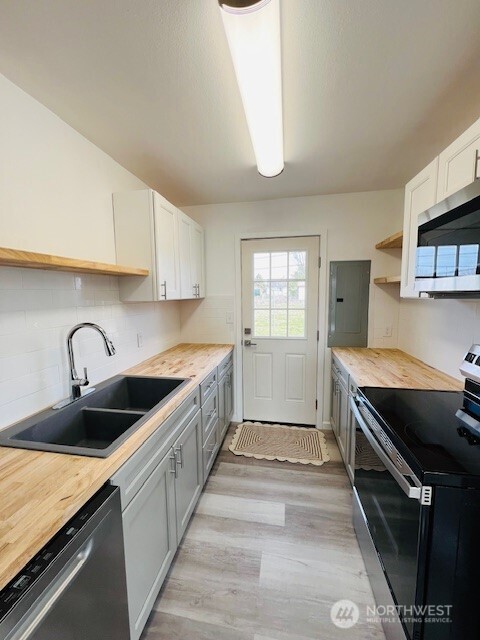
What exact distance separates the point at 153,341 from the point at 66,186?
1.42m

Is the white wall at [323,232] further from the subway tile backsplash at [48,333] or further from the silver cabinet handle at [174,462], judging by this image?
the silver cabinet handle at [174,462]

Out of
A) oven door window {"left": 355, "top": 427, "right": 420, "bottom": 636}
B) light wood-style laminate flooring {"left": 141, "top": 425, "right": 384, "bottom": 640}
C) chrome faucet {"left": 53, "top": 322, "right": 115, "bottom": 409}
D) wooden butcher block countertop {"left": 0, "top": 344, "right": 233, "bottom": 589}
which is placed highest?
chrome faucet {"left": 53, "top": 322, "right": 115, "bottom": 409}

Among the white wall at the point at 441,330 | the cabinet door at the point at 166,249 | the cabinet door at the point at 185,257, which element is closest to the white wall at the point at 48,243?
the cabinet door at the point at 166,249

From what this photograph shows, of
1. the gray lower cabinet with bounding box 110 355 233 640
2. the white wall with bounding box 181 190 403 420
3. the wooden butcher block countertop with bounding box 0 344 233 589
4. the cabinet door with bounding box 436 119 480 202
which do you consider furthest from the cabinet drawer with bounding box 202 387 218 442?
the cabinet door with bounding box 436 119 480 202

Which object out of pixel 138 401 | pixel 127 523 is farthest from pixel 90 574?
pixel 138 401

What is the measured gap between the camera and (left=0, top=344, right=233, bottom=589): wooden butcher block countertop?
0.63 metres

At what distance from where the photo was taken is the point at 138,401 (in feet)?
6.27

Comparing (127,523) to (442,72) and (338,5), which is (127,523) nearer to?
(338,5)

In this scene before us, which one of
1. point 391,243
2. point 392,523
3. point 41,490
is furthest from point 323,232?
point 41,490

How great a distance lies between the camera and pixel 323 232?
2771 mm

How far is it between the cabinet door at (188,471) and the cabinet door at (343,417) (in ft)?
3.77

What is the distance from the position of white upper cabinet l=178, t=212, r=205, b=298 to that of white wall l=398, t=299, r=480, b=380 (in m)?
2.07

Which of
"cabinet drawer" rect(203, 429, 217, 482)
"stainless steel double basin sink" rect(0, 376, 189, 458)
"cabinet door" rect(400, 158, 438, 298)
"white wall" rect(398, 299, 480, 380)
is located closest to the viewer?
"stainless steel double basin sink" rect(0, 376, 189, 458)

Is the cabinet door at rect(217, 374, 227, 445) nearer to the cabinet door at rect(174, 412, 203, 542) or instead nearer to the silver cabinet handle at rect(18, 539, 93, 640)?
the cabinet door at rect(174, 412, 203, 542)
